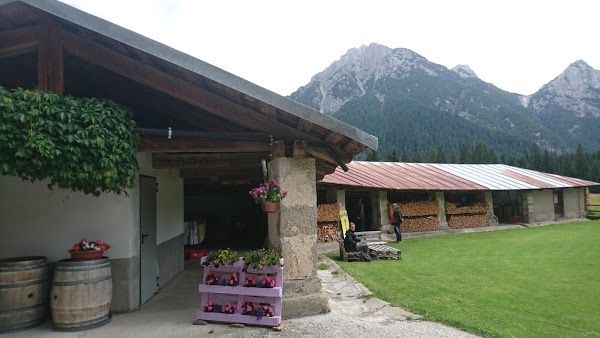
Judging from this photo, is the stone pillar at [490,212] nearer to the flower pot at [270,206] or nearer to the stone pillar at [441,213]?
the stone pillar at [441,213]

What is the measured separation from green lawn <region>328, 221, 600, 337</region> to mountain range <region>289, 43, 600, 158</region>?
7290cm

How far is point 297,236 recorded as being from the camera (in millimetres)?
5051

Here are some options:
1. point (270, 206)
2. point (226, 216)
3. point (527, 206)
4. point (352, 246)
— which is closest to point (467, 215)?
point (527, 206)

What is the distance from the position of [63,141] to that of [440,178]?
18.9m

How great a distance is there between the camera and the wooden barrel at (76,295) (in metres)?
4.36

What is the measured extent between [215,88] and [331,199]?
429 inches

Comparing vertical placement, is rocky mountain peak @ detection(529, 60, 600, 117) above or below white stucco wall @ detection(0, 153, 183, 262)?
above

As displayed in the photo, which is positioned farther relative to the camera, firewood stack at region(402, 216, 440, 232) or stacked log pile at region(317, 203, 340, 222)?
firewood stack at region(402, 216, 440, 232)

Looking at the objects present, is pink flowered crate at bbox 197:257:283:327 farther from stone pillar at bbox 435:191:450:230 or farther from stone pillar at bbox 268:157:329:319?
stone pillar at bbox 435:191:450:230

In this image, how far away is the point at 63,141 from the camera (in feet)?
12.4

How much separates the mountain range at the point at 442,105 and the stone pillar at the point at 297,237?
261 feet

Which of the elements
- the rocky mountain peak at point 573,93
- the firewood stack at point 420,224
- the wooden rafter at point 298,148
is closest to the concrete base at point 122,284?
the wooden rafter at point 298,148

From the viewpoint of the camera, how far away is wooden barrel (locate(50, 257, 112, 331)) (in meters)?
4.36

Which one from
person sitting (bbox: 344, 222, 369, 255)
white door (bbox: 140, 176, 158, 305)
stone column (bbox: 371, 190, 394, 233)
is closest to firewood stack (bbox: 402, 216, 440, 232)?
stone column (bbox: 371, 190, 394, 233)
